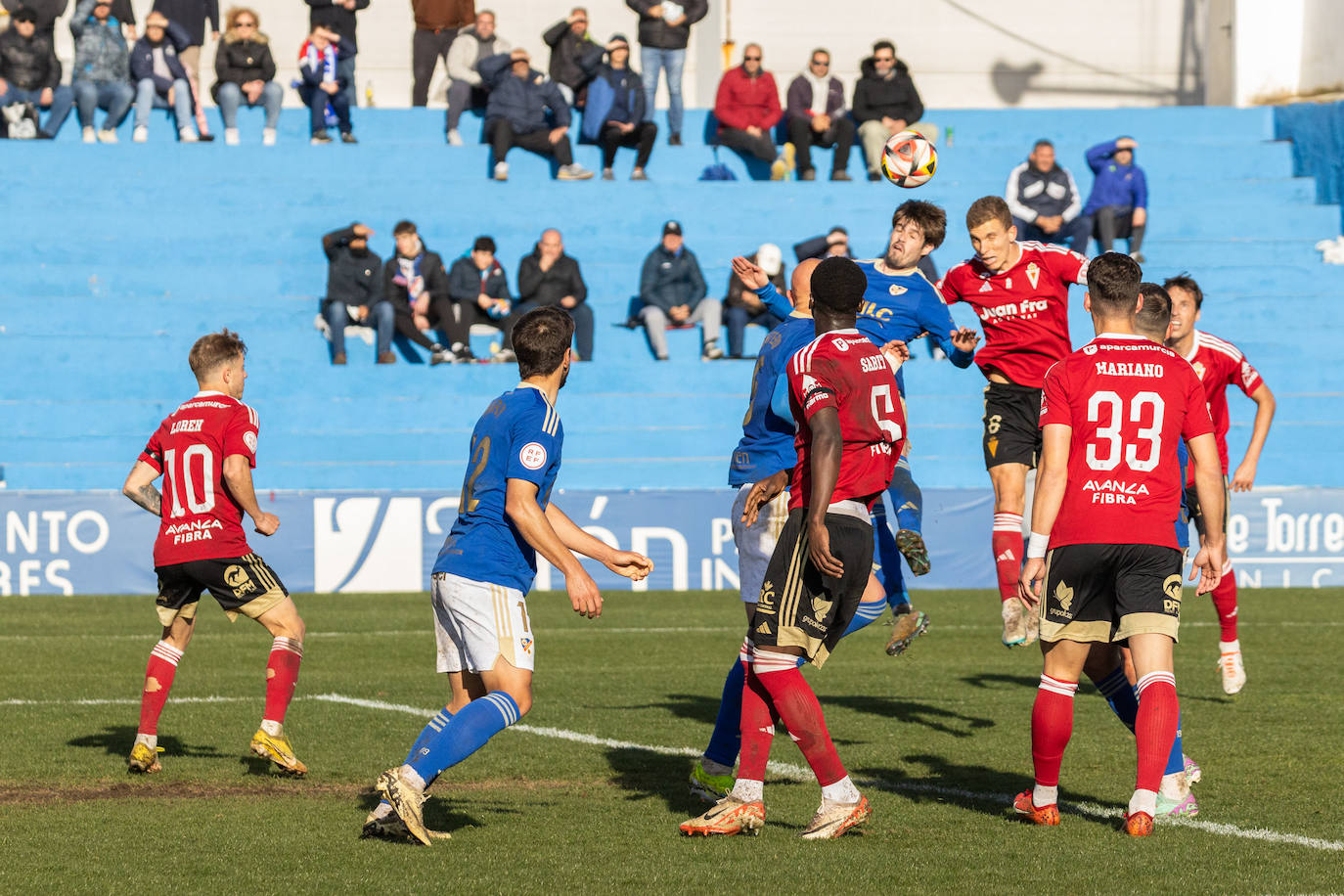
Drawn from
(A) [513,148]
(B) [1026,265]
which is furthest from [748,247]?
(B) [1026,265]

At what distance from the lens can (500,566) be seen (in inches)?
250

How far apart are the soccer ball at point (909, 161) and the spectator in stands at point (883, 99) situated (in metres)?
14.9

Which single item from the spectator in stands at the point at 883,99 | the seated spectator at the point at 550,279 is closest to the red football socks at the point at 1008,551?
the seated spectator at the point at 550,279

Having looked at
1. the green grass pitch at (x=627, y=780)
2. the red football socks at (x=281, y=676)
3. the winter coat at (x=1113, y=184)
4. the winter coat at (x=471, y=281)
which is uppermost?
the winter coat at (x=1113, y=184)

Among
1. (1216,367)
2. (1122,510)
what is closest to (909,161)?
(1216,367)

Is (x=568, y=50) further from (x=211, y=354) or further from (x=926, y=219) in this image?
(x=211, y=354)

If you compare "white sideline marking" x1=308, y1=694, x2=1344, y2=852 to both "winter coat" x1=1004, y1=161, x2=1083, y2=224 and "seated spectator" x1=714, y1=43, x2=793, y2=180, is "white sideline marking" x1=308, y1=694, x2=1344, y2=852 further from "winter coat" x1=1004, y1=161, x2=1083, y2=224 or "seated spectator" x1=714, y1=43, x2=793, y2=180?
"seated spectator" x1=714, y1=43, x2=793, y2=180

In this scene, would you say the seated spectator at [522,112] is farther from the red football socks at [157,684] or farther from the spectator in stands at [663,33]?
the red football socks at [157,684]

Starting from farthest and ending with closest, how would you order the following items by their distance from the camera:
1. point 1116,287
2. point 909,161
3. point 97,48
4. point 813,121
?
point 813,121 → point 97,48 → point 909,161 → point 1116,287

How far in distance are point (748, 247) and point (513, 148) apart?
3970 millimetres

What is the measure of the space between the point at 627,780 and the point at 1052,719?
214 cm

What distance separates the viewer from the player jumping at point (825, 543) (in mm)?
6266

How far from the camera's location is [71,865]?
236 inches

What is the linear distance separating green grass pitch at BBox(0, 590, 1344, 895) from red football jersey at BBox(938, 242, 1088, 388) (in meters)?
2.02
